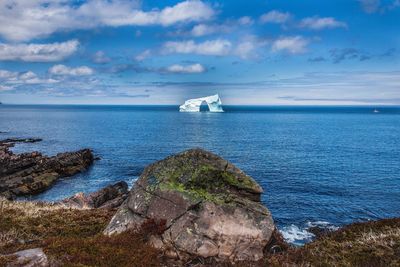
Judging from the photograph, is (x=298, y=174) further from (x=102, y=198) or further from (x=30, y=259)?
(x=30, y=259)

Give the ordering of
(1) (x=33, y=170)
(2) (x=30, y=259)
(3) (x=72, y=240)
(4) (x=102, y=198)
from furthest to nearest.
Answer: (1) (x=33, y=170) < (4) (x=102, y=198) < (3) (x=72, y=240) < (2) (x=30, y=259)

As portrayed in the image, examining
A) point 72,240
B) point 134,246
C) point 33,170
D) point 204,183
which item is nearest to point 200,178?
point 204,183

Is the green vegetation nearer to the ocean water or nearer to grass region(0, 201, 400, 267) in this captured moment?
grass region(0, 201, 400, 267)

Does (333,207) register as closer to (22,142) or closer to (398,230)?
(398,230)

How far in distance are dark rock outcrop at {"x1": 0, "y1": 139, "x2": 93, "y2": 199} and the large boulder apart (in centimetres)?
3613

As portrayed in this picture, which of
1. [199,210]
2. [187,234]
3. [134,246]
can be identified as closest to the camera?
[134,246]

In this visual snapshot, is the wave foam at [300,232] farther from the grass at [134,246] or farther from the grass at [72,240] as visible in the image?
the grass at [72,240]

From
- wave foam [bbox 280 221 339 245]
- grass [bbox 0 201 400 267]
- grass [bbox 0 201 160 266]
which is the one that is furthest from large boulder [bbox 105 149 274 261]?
wave foam [bbox 280 221 339 245]

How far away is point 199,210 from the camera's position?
13.5 metres

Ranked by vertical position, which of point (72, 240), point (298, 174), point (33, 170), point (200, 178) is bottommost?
point (298, 174)

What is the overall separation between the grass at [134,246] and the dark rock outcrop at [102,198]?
50.6 feet

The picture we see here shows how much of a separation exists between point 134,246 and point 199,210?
2648mm

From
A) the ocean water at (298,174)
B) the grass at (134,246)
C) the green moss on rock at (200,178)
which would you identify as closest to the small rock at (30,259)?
the grass at (134,246)

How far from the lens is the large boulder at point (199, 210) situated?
12.9 metres
